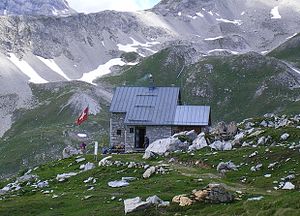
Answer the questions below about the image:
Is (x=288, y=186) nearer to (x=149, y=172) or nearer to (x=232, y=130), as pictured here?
(x=149, y=172)

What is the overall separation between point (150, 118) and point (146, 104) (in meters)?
3.29

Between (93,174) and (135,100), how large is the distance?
29743 mm

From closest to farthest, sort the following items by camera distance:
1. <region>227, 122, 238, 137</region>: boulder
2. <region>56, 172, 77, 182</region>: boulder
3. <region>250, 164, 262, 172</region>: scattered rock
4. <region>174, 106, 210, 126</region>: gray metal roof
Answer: <region>250, 164, 262, 172</region>: scattered rock
<region>56, 172, 77, 182</region>: boulder
<region>227, 122, 238, 137</region>: boulder
<region>174, 106, 210, 126</region>: gray metal roof

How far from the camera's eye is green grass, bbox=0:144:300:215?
2375 centimetres

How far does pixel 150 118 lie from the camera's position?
67688mm

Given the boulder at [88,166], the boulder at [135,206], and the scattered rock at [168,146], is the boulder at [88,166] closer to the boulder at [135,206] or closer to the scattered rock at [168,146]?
the scattered rock at [168,146]

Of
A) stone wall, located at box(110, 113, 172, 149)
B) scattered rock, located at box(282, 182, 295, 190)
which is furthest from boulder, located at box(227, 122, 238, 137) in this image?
scattered rock, located at box(282, 182, 295, 190)

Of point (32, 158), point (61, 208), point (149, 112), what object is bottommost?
point (32, 158)

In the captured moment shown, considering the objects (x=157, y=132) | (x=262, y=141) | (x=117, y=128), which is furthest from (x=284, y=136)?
(x=117, y=128)

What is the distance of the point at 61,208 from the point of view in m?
30.1

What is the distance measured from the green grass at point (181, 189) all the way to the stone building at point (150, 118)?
1997cm

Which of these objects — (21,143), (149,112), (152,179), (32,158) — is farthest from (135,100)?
(21,143)

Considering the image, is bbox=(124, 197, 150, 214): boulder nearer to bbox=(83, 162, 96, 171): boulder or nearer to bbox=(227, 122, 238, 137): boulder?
bbox=(83, 162, 96, 171): boulder

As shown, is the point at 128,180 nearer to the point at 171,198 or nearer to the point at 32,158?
the point at 171,198
